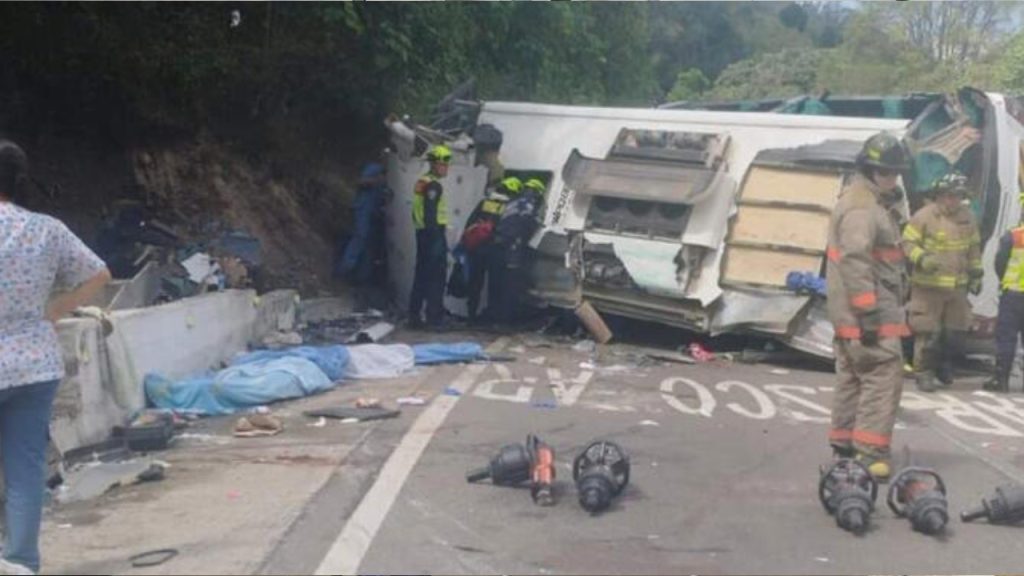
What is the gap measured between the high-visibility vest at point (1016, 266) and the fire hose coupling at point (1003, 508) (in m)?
5.68

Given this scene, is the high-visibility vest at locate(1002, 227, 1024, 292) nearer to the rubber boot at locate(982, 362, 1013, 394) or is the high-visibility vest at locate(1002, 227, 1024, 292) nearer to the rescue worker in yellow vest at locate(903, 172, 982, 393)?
the rescue worker in yellow vest at locate(903, 172, 982, 393)

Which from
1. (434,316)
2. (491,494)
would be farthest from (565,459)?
(434,316)

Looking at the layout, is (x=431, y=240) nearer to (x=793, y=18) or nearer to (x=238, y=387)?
(x=238, y=387)

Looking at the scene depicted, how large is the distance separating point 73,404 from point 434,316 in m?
6.78

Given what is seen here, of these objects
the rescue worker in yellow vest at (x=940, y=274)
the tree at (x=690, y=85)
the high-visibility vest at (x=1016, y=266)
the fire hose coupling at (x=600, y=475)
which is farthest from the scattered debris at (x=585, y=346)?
the tree at (x=690, y=85)

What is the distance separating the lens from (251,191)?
17297 mm

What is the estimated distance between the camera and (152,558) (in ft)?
20.0

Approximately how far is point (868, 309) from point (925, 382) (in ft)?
15.4

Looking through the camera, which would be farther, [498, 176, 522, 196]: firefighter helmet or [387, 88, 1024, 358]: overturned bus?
[498, 176, 522, 196]: firefighter helmet

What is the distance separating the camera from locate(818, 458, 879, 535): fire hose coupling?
22.7 feet

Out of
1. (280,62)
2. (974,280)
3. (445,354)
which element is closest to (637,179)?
(445,354)

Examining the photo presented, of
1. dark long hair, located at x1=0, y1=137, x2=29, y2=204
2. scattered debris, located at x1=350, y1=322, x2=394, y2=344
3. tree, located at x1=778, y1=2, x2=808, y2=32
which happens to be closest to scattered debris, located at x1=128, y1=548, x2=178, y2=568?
dark long hair, located at x1=0, y1=137, x2=29, y2=204

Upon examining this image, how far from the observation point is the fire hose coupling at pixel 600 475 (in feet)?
23.3

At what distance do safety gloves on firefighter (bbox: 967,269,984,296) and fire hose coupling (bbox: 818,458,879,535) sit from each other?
19.2ft
